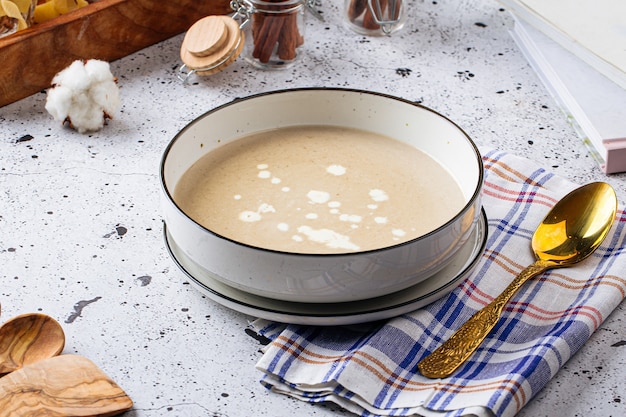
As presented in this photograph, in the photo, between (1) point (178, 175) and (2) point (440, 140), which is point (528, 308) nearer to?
(2) point (440, 140)

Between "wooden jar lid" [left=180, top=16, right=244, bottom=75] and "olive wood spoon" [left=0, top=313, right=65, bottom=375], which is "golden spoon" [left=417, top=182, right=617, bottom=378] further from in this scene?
"wooden jar lid" [left=180, top=16, right=244, bottom=75]

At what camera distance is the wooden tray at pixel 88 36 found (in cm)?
116

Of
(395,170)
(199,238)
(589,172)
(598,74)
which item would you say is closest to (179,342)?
(199,238)

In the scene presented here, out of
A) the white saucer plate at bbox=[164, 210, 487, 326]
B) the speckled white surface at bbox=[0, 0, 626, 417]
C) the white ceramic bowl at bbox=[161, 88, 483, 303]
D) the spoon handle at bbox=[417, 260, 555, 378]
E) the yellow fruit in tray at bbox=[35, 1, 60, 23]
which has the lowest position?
the speckled white surface at bbox=[0, 0, 626, 417]

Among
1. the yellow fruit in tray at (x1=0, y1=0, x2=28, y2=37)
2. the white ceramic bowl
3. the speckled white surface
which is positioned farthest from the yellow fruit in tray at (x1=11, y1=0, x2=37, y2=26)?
the white ceramic bowl

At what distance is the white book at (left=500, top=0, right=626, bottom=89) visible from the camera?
121 centimetres

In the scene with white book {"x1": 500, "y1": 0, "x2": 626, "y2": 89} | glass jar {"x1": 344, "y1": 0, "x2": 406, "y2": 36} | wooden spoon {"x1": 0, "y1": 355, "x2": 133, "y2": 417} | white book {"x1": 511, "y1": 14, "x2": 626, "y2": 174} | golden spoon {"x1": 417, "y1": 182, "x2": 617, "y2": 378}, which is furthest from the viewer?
glass jar {"x1": 344, "y1": 0, "x2": 406, "y2": 36}

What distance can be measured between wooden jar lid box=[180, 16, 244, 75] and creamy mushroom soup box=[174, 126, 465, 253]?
292 millimetres

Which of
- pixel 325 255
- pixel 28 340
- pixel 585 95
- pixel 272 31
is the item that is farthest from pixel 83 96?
pixel 585 95

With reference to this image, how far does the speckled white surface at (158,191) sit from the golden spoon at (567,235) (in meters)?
0.07

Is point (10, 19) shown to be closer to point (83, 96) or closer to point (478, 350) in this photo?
point (83, 96)

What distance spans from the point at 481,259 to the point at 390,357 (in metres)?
0.18

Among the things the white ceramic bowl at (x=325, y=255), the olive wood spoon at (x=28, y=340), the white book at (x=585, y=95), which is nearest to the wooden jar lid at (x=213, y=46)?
the white ceramic bowl at (x=325, y=255)

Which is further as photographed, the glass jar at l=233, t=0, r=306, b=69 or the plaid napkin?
the glass jar at l=233, t=0, r=306, b=69
